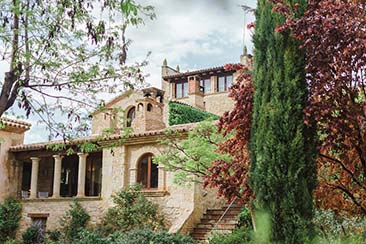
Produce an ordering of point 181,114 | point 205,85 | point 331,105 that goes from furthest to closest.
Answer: point 205,85, point 181,114, point 331,105

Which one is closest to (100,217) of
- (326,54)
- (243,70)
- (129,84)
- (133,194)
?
(133,194)

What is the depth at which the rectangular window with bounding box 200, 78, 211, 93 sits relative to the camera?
117 ft

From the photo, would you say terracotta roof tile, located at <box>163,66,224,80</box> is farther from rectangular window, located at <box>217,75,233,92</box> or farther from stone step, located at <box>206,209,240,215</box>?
stone step, located at <box>206,209,240,215</box>

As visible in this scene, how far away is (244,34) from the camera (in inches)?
335

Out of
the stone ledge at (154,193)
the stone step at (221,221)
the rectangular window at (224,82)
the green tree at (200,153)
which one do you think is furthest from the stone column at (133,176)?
the rectangular window at (224,82)

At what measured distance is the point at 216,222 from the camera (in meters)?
16.5

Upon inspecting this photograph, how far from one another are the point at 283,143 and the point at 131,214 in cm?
1138

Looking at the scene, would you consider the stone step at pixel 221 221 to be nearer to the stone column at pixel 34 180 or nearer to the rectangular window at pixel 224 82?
the stone column at pixel 34 180

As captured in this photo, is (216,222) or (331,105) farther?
(216,222)

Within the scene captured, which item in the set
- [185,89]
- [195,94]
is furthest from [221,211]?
[185,89]

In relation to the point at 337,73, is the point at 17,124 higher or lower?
higher

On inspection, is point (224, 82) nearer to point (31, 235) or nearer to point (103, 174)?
point (103, 174)

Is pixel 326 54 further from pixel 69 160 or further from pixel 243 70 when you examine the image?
pixel 69 160

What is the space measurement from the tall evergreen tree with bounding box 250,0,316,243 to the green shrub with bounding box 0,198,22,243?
16.9 meters
